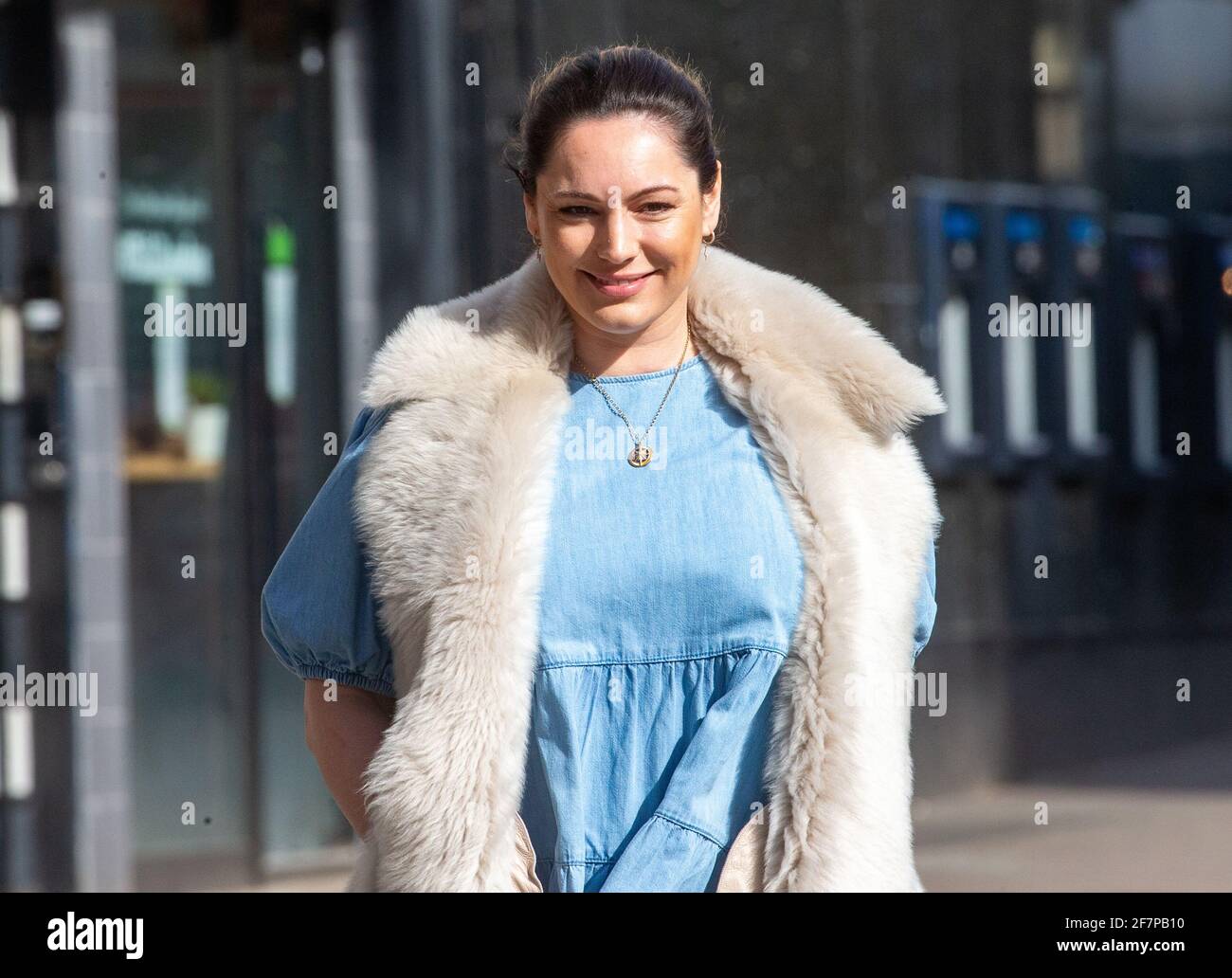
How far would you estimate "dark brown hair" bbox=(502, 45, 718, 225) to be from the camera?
7.52ft

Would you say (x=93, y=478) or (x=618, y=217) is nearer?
(x=618, y=217)

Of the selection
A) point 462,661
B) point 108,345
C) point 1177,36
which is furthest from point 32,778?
point 1177,36

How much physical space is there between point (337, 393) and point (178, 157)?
1.02 meters

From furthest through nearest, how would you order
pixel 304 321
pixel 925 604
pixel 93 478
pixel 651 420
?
1. pixel 304 321
2. pixel 93 478
3. pixel 925 604
4. pixel 651 420

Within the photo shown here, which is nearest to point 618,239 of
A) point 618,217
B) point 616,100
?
point 618,217

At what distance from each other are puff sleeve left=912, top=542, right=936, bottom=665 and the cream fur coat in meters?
0.04

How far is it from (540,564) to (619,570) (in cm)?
11

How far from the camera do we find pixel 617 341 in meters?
2.40

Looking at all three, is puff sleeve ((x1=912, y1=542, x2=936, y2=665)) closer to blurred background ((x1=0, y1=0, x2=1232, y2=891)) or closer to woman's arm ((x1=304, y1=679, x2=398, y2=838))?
woman's arm ((x1=304, y1=679, x2=398, y2=838))

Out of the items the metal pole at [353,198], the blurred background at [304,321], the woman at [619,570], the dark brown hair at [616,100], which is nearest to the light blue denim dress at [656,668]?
the woman at [619,570]

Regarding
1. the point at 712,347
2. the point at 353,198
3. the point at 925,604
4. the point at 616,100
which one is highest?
the point at 353,198

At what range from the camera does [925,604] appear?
246 centimetres

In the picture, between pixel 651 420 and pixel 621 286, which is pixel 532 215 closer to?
pixel 621 286

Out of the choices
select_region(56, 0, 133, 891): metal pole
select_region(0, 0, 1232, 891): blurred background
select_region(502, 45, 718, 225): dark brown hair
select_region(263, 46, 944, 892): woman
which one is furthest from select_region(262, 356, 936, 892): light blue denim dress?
select_region(56, 0, 133, 891): metal pole
